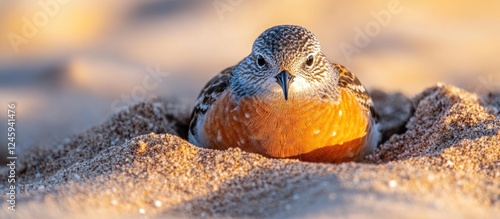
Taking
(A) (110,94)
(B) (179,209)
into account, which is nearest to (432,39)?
(A) (110,94)

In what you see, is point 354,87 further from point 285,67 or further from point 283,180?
point 283,180

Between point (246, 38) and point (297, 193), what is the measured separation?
20.2ft

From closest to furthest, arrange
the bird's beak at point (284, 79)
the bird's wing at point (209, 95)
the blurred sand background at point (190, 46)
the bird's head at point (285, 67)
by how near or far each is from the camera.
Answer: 1. the bird's beak at point (284, 79)
2. the bird's head at point (285, 67)
3. the bird's wing at point (209, 95)
4. the blurred sand background at point (190, 46)

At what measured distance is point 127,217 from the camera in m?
4.29

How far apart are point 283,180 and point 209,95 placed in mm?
2133

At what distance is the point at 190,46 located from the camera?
1055 centimetres

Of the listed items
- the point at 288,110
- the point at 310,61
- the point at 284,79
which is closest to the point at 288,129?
the point at 288,110

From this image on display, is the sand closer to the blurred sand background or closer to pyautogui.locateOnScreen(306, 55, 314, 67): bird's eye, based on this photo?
pyautogui.locateOnScreen(306, 55, 314, 67): bird's eye

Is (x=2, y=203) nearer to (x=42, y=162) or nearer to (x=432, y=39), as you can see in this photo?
(x=42, y=162)

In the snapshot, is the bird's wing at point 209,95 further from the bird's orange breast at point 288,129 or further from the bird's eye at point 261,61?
the bird's eye at point 261,61

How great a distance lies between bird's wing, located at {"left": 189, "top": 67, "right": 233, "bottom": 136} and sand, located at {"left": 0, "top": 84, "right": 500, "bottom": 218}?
80cm

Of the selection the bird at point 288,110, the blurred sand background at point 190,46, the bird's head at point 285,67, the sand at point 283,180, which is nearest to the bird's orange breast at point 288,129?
the bird at point 288,110

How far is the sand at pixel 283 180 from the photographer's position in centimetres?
423

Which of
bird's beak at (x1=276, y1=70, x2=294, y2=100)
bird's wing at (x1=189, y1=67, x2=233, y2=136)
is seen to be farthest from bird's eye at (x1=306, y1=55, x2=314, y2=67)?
bird's wing at (x1=189, y1=67, x2=233, y2=136)
